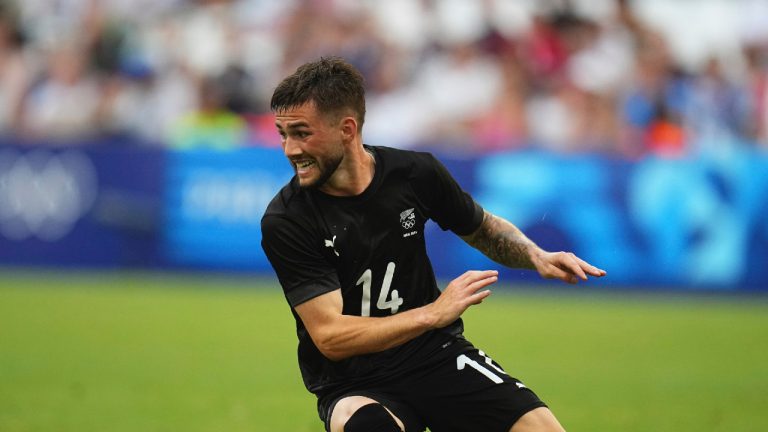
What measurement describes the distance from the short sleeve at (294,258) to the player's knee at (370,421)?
1.91ft

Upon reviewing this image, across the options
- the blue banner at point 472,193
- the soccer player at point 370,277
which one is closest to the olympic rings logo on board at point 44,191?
the blue banner at point 472,193

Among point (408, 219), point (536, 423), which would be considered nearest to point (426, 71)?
point (408, 219)

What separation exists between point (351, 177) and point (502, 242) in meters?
0.99

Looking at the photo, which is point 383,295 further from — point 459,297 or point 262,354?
point 262,354

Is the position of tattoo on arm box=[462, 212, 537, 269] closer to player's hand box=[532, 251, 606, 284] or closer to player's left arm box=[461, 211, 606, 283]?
player's left arm box=[461, 211, 606, 283]

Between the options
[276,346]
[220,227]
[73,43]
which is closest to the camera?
[276,346]

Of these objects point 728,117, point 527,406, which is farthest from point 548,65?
point 527,406

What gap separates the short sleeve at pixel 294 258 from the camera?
5.99 metres

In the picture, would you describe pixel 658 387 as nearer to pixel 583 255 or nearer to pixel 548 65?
pixel 583 255

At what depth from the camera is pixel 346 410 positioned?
19.4 ft

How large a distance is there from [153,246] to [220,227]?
3.76 feet

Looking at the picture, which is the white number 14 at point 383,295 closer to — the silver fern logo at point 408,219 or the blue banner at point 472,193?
the silver fern logo at point 408,219

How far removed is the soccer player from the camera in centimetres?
586

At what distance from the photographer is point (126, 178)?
58.7 ft
